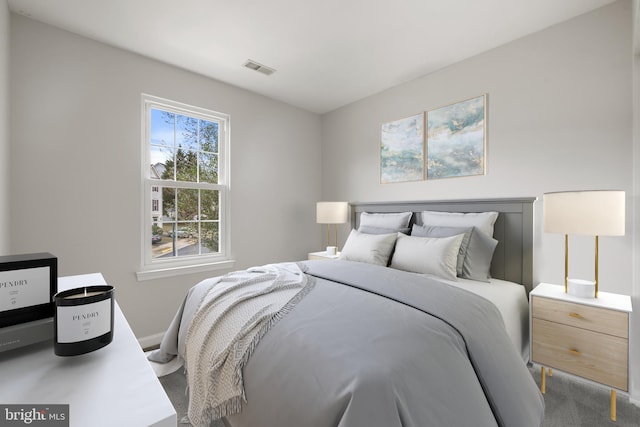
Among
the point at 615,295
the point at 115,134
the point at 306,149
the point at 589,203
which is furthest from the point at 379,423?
the point at 306,149

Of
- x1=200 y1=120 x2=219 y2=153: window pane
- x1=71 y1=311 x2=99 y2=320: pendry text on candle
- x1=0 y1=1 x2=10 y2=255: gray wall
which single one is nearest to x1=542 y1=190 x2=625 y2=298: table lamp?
x1=71 y1=311 x2=99 y2=320: pendry text on candle

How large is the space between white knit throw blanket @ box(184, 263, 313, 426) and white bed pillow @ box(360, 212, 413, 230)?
147cm

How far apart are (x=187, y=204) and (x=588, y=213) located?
3.32 meters

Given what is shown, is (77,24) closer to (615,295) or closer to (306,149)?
(306,149)

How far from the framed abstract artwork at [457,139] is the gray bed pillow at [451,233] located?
64 cm

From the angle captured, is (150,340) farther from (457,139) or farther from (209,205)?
(457,139)

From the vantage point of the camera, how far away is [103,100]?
2.48m

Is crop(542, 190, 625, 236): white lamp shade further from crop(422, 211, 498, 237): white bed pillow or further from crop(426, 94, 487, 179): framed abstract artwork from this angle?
crop(426, 94, 487, 179): framed abstract artwork

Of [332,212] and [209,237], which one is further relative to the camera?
[332,212]

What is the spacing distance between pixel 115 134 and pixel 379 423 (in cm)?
292

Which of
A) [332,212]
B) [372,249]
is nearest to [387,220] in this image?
[372,249]

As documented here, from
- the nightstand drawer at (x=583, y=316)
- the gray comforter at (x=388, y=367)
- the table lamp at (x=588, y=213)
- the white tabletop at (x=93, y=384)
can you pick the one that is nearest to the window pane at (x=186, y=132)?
the gray comforter at (x=388, y=367)

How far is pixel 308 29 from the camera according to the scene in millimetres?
2324

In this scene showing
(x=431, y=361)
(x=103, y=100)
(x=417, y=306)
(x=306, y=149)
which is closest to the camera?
(x=431, y=361)
